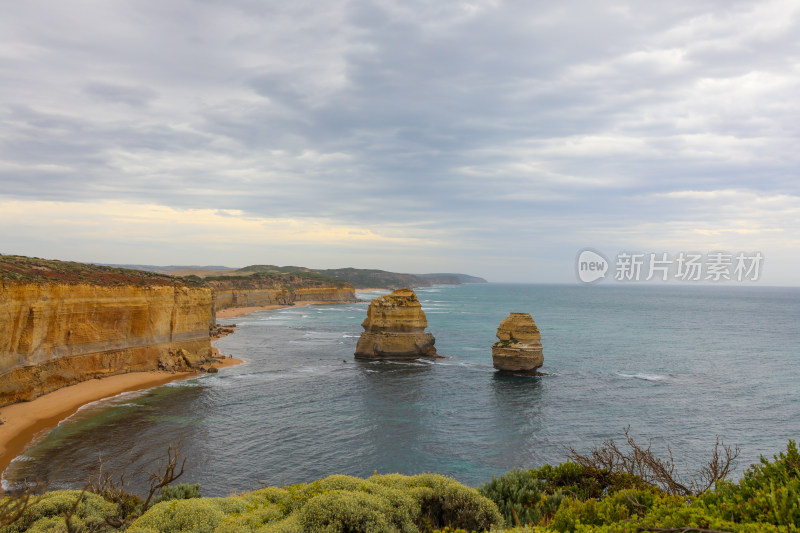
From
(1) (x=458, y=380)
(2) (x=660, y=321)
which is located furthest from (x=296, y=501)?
(2) (x=660, y=321)

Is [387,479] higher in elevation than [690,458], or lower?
higher

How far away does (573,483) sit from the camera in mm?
14391

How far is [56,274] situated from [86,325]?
16.2ft

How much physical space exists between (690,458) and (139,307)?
44.9 meters

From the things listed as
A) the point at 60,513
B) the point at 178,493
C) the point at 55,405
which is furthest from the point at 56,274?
the point at 60,513

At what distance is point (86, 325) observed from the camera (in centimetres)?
3800

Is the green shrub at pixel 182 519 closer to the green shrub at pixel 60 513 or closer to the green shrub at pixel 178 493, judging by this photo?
the green shrub at pixel 60 513

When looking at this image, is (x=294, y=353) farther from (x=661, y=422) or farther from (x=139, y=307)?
(x=661, y=422)

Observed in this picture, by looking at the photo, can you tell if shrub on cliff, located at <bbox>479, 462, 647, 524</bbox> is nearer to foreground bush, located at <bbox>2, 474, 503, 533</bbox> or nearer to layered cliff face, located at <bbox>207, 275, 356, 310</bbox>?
foreground bush, located at <bbox>2, 474, 503, 533</bbox>

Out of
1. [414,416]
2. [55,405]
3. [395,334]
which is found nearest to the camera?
[55,405]

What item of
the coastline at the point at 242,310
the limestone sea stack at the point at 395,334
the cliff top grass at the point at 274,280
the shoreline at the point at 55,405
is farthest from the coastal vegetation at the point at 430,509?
the cliff top grass at the point at 274,280

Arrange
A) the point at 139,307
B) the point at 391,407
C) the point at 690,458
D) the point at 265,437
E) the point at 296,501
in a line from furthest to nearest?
the point at 139,307 → the point at 391,407 → the point at 265,437 → the point at 690,458 → the point at 296,501

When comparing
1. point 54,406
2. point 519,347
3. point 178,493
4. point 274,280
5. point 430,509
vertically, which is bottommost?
point 54,406

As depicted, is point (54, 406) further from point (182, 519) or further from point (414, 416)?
point (182, 519)
